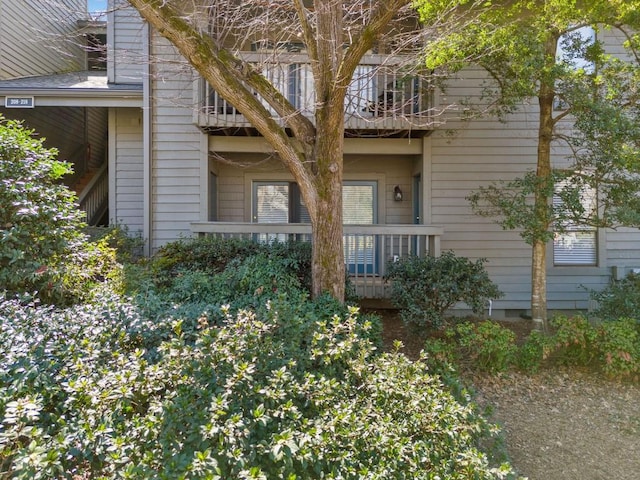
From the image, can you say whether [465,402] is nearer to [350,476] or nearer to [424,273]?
[350,476]

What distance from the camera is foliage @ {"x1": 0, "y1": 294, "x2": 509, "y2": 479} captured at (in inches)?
80.4

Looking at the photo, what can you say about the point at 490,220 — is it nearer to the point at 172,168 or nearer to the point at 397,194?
the point at 397,194

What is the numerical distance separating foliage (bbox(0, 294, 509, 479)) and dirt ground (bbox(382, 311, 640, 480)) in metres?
1.01

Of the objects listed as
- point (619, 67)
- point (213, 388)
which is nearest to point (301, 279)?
point (213, 388)

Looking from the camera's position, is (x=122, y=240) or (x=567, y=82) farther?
(x=122, y=240)

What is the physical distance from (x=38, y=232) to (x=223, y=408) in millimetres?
3640

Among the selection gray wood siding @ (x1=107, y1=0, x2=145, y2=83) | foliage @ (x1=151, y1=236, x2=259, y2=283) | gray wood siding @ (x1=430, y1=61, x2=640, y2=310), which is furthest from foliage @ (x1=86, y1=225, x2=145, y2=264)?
gray wood siding @ (x1=430, y1=61, x2=640, y2=310)

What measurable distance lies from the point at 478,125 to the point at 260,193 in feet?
14.5

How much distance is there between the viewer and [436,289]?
18.3 ft

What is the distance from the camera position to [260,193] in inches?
344

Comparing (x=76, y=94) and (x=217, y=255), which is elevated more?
(x=76, y=94)

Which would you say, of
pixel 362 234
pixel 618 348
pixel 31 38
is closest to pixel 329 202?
pixel 362 234

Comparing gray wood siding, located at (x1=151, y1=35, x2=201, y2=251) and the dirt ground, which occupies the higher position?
gray wood siding, located at (x1=151, y1=35, x2=201, y2=251)

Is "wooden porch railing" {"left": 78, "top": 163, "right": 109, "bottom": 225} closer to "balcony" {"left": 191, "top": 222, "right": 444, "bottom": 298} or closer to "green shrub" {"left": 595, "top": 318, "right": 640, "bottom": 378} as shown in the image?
"balcony" {"left": 191, "top": 222, "right": 444, "bottom": 298}
